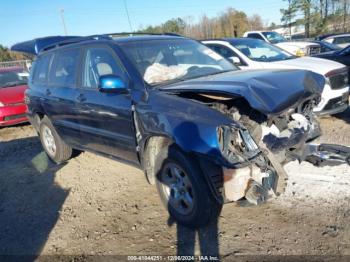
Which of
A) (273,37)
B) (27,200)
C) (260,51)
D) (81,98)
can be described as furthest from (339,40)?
(27,200)

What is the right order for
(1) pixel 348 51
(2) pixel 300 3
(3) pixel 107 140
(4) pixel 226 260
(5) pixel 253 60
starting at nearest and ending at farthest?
(4) pixel 226 260 < (3) pixel 107 140 < (5) pixel 253 60 < (1) pixel 348 51 < (2) pixel 300 3

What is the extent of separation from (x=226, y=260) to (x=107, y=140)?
211cm

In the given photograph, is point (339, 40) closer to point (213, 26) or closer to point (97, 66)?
point (97, 66)

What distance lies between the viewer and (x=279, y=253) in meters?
3.02

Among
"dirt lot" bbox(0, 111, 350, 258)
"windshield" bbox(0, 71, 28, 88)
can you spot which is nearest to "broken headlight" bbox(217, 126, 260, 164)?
"dirt lot" bbox(0, 111, 350, 258)

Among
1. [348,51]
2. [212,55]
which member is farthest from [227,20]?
[212,55]

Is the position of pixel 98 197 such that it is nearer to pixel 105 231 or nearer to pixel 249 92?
pixel 105 231

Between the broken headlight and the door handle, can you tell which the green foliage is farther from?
the broken headlight

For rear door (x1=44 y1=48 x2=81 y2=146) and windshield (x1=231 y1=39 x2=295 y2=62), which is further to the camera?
windshield (x1=231 y1=39 x2=295 y2=62)

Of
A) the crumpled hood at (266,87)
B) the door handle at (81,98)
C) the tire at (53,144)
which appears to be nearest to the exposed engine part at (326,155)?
the crumpled hood at (266,87)

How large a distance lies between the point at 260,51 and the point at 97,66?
4836 mm

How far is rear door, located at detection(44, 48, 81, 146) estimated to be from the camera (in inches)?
187

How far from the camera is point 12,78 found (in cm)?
1036

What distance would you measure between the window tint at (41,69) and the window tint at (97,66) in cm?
138
